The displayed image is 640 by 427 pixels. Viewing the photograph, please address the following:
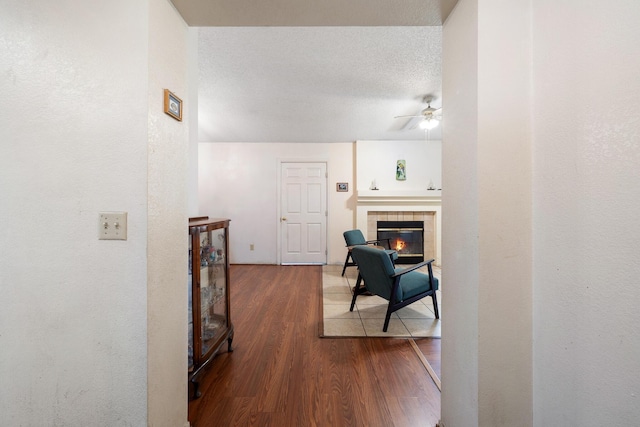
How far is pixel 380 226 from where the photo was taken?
4910 mm

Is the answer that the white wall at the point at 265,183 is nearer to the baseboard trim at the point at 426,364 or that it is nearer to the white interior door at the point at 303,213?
the white interior door at the point at 303,213

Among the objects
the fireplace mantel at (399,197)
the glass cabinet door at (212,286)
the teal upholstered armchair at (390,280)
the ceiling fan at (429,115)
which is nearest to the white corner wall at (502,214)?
the teal upholstered armchair at (390,280)

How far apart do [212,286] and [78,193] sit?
1.05 m

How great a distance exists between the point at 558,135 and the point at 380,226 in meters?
4.08

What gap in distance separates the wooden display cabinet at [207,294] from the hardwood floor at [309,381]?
0.19m

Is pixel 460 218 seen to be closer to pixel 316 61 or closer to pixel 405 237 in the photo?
pixel 316 61

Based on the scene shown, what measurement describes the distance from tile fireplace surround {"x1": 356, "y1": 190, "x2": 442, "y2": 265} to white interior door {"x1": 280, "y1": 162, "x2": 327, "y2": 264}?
2.51 ft

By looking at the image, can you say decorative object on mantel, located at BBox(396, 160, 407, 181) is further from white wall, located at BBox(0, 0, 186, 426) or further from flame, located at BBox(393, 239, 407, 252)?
white wall, located at BBox(0, 0, 186, 426)

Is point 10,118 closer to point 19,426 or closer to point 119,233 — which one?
point 119,233

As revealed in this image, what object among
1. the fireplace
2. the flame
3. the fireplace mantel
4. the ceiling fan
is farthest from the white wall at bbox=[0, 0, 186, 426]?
the flame

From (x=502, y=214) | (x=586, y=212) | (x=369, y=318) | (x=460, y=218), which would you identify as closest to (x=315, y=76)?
(x=460, y=218)

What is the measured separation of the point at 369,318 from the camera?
2.61 metres

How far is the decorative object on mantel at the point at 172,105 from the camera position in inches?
43.6

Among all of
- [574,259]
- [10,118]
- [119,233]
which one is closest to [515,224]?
[574,259]
